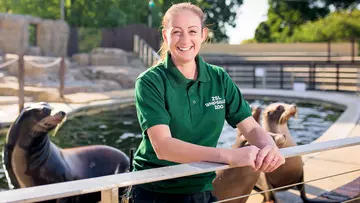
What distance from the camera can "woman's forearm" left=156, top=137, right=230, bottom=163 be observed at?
1788 mm

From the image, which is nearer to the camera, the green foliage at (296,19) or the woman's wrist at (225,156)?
the woman's wrist at (225,156)

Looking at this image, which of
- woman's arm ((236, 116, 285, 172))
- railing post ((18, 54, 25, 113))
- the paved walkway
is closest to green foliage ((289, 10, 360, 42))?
the paved walkway

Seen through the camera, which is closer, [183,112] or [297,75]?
[183,112]

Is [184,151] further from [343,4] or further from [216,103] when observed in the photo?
[343,4]

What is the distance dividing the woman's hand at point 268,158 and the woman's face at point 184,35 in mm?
517

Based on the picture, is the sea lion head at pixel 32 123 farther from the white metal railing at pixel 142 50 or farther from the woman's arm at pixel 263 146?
the white metal railing at pixel 142 50

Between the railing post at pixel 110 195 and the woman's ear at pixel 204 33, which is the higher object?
the woman's ear at pixel 204 33

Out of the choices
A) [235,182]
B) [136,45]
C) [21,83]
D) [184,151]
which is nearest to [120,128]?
[21,83]

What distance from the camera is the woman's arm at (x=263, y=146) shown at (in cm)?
184

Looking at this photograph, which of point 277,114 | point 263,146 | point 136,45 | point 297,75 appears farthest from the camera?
point 136,45

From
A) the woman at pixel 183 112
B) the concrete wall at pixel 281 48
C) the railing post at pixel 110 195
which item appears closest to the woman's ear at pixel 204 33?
the woman at pixel 183 112

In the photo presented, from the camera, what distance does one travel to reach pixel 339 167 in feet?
16.1

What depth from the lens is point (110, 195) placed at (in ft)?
4.64

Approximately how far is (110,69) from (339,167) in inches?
598
